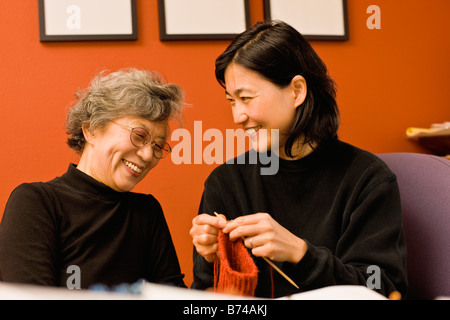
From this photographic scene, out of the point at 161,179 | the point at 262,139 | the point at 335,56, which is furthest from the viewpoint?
the point at 335,56

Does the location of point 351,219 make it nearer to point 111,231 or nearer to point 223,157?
point 111,231

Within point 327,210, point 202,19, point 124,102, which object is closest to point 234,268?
point 327,210

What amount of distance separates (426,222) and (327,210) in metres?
0.27

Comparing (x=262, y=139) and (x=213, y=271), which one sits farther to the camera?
(x=262, y=139)

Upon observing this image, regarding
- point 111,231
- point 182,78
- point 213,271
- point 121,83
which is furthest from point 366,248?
point 182,78

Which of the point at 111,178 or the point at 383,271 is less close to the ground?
the point at 111,178

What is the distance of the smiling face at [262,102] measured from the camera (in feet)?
3.85

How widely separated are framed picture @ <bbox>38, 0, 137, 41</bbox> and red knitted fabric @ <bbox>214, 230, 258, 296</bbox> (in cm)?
104

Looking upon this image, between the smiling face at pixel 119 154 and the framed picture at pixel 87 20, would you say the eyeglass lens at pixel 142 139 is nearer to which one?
the smiling face at pixel 119 154

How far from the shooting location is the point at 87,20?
5.49 ft

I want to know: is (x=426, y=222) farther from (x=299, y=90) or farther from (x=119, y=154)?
(x=119, y=154)
